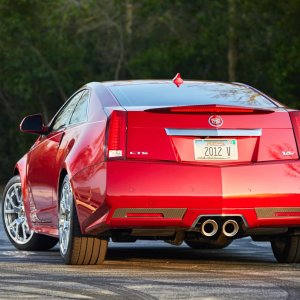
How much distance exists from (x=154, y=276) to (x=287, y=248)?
186cm

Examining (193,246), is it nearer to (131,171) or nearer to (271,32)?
(131,171)

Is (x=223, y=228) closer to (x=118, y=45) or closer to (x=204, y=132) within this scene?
(x=204, y=132)

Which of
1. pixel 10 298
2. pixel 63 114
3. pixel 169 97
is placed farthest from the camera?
pixel 63 114

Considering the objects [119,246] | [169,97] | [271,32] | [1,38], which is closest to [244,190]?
[169,97]

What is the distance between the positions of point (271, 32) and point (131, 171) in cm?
4207

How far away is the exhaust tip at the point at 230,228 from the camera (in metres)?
10.9

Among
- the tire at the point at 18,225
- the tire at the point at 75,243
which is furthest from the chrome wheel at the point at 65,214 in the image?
the tire at the point at 18,225

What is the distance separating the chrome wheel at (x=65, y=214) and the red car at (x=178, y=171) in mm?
14

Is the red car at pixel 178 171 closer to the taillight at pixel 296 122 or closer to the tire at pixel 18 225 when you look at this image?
the taillight at pixel 296 122

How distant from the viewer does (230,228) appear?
10.9m

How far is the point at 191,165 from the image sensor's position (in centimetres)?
1065

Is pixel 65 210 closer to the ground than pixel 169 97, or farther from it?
closer to the ground

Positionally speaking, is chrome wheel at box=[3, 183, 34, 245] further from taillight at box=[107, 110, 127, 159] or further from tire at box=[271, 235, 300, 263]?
A: taillight at box=[107, 110, 127, 159]

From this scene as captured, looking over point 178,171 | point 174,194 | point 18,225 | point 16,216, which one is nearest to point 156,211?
point 174,194
